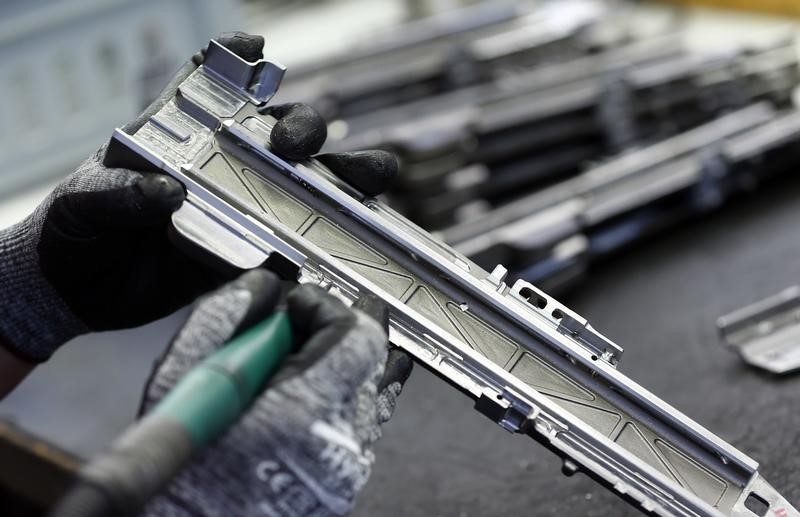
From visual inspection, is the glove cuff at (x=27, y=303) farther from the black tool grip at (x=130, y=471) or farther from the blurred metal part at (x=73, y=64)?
the blurred metal part at (x=73, y=64)

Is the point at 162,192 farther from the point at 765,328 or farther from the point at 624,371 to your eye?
the point at 765,328

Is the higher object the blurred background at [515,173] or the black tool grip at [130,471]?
the blurred background at [515,173]

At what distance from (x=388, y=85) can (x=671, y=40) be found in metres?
0.99

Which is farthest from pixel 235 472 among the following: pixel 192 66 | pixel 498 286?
pixel 192 66

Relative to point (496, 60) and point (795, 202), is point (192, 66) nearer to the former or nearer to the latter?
point (795, 202)

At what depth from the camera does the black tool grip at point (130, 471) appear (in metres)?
0.66

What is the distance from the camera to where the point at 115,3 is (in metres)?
3.83

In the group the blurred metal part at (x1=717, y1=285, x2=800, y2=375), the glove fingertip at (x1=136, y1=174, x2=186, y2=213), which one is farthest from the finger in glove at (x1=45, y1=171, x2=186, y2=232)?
the blurred metal part at (x1=717, y1=285, x2=800, y2=375)

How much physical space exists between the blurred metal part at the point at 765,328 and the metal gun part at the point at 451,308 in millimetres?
568

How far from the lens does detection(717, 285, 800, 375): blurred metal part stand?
5.26 feet

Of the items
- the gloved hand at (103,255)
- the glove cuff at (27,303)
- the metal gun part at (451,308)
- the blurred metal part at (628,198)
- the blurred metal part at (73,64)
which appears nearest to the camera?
the metal gun part at (451,308)

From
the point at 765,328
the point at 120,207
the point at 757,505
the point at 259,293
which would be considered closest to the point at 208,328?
the point at 259,293

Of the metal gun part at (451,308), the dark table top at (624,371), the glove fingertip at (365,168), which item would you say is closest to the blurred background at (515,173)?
the dark table top at (624,371)

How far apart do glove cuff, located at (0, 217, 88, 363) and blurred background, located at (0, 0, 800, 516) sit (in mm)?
391
